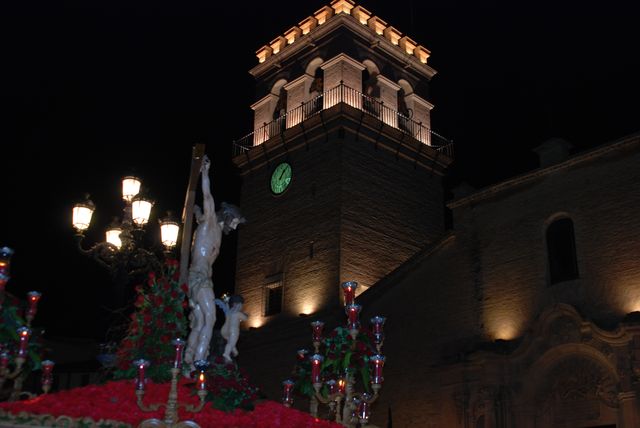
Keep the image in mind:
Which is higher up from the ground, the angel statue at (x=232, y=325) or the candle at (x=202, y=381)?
the angel statue at (x=232, y=325)

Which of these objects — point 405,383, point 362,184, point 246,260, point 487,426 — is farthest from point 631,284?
point 246,260

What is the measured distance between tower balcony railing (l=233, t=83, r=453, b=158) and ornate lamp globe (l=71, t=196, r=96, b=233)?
681 inches

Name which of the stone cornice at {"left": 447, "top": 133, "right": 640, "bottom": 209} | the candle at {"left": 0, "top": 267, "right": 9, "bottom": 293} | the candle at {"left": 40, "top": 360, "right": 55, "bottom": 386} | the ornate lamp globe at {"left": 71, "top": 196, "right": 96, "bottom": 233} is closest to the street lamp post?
the ornate lamp globe at {"left": 71, "top": 196, "right": 96, "bottom": 233}

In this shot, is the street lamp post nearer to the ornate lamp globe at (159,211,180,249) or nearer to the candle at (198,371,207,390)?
the ornate lamp globe at (159,211,180,249)

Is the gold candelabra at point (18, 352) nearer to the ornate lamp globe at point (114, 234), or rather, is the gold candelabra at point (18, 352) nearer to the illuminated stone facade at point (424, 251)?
the ornate lamp globe at point (114, 234)

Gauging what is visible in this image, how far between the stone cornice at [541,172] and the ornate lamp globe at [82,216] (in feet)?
45.8

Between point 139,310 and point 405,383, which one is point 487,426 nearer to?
point 405,383

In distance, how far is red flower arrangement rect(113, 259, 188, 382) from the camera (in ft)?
42.8

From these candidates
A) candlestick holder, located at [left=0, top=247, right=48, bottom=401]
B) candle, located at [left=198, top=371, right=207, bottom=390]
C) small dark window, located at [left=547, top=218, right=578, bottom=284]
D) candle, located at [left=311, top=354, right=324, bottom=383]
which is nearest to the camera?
candle, located at [left=198, top=371, right=207, bottom=390]

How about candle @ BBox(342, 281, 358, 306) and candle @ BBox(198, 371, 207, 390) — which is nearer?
candle @ BBox(198, 371, 207, 390)

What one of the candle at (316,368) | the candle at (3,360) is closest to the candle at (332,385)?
the candle at (316,368)

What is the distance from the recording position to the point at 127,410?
10.5 m

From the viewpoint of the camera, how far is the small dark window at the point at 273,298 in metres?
32.5

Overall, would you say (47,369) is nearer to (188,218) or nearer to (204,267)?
(204,267)
